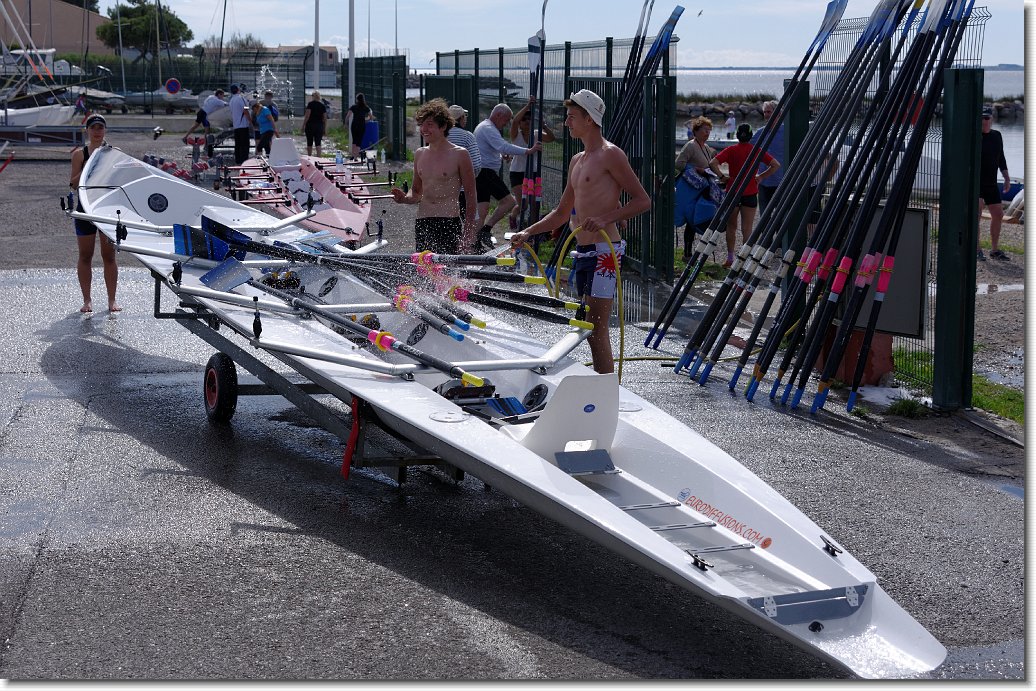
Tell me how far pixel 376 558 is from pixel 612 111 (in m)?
8.70

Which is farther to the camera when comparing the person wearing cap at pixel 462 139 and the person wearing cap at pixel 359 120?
the person wearing cap at pixel 359 120

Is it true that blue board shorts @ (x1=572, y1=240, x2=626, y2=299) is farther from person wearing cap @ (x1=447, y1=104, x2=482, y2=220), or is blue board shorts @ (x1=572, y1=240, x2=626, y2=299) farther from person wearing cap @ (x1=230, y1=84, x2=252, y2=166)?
person wearing cap @ (x1=230, y1=84, x2=252, y2=166)

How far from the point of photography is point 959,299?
7695 millimetres

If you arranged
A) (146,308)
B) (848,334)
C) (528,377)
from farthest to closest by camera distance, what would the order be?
(146,308) → (848,334) → (528,377)

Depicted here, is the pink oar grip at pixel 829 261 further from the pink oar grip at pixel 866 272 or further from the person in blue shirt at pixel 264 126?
the person in blue shirt at pixel 264 126

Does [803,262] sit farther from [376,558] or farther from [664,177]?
[664,177]

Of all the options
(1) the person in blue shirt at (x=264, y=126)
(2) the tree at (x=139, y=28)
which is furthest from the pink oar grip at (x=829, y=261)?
(2) the tree at (x=139, y=28)

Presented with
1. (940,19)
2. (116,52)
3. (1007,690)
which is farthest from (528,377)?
(116,52)

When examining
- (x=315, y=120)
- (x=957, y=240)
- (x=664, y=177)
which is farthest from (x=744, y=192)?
(x=315, y=120)

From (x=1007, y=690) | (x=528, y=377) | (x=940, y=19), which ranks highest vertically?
(x=940, y=19)

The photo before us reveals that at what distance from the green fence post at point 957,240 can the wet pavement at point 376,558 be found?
0.75 meters

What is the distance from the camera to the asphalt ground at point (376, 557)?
433 cm

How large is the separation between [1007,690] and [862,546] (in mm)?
1370

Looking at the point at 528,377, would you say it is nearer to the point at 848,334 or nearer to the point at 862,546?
the point at 862,546
